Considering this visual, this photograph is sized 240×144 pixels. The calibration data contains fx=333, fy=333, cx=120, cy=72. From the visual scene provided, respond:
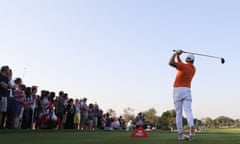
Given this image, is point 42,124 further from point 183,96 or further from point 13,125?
point 183,96

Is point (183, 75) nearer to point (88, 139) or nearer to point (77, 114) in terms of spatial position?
point (88, 139)

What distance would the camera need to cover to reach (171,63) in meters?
7.77

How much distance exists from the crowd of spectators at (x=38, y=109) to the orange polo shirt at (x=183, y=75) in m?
5.05

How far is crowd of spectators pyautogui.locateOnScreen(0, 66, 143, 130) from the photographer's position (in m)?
10.3

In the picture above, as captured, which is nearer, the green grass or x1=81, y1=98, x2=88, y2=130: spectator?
the green grass

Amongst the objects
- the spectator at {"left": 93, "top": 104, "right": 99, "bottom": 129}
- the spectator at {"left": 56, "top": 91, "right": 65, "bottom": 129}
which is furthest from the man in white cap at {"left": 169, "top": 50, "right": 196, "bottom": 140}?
the spectator at {"left": 93, "top": 104, "right": 99, "bottom": 129}

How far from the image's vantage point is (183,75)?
7746mm

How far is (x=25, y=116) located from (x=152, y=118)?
65.7 meters

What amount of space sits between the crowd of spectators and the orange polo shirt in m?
5.05

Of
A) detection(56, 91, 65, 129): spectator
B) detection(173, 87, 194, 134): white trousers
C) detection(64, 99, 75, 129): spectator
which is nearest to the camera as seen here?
detection(173, 87, 194, 134): white trousers

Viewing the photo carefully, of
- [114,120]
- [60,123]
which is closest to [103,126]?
[114,120]

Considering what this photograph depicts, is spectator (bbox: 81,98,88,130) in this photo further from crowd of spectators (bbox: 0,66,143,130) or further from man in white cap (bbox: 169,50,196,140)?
man in white cap (bbox: 169,50,196,140)

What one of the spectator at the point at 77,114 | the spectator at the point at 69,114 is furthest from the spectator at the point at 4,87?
the spectator at the point at 77,114

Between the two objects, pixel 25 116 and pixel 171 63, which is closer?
pixel 171 63
